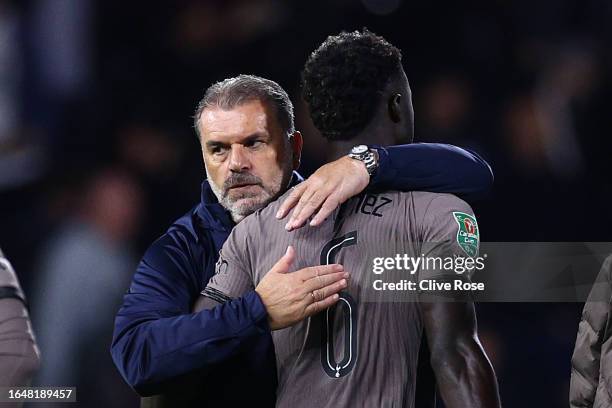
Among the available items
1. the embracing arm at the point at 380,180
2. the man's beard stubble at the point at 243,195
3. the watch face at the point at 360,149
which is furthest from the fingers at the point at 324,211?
the man's beard stubble at the point at 243,195

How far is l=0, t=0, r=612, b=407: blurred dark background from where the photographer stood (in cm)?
323

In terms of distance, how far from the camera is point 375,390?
59.8 inches

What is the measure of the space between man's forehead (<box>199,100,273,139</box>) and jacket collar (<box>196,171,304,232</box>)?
0.14 metres

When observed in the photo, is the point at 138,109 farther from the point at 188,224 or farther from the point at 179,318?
the point at 179,318

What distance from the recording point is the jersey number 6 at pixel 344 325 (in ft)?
5.00

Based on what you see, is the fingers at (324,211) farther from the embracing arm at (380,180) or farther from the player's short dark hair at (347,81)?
the player's short dark hair at (347,81)

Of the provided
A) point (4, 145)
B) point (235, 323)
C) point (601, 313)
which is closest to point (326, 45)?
point (235, 323)

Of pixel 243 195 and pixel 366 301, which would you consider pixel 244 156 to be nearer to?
pixel 243 195

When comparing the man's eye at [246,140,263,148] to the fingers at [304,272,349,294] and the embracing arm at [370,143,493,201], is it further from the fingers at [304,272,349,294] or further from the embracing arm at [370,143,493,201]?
the fingers at [304,272,349,294]

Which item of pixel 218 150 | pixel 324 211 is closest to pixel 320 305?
pixel 324 211

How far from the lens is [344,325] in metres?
1.55

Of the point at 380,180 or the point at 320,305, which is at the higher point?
the point at 380,180

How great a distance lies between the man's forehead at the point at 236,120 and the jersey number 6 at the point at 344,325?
1.72ft

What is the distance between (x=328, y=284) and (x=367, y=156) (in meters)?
0.24
